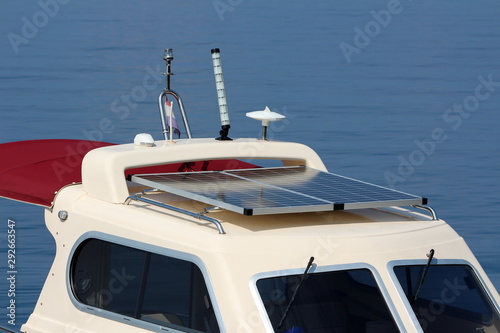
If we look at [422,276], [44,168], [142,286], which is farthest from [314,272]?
[44,168]

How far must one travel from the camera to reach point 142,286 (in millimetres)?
6125

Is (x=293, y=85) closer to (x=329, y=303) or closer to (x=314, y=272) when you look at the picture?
(x=329, y=303)

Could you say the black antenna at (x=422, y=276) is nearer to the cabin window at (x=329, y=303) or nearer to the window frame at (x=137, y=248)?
the cabin window at (x=329, y=303)

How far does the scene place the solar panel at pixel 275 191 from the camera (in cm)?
599

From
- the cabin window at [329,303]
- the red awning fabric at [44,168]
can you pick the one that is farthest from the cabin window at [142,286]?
the red awning fabric at [44,168]

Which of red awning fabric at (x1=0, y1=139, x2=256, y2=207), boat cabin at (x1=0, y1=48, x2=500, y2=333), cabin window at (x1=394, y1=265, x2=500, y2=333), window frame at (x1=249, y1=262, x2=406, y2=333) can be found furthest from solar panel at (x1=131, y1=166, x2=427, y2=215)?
red awning fabric at (x1=0, y1=139, x2=256, y2=207)

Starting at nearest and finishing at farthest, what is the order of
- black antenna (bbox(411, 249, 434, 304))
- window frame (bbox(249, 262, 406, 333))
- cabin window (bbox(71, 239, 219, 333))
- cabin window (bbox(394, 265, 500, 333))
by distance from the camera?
1. window frame (bbox(249, 262, 406, 333))
2. cabin window (bbox(71, 239, 219, 333))
3. black antenna (bbox(411, 249, 434, 304))
4. cabin window (bbox(394, 265, 500, 333))

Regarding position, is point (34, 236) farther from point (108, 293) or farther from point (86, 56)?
point (86, 56)

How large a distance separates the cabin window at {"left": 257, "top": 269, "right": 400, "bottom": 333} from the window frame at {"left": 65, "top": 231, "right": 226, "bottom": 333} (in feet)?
0.95

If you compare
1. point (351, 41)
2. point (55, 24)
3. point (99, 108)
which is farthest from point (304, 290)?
point (55, 24)

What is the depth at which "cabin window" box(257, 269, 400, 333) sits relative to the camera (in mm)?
5777

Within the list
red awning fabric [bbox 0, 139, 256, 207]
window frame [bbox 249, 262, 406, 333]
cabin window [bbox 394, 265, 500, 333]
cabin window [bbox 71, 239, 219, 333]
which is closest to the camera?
window frame [bbox 249, 262, 406, 333]

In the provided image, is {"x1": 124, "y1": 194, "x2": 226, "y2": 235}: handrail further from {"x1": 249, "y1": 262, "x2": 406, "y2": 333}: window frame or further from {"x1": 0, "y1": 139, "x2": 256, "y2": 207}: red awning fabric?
{"x1": 0, "y1": 139, "x2": 256, "y2": 207}: red awning fabric

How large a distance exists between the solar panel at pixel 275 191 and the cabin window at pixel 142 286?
45 cm
